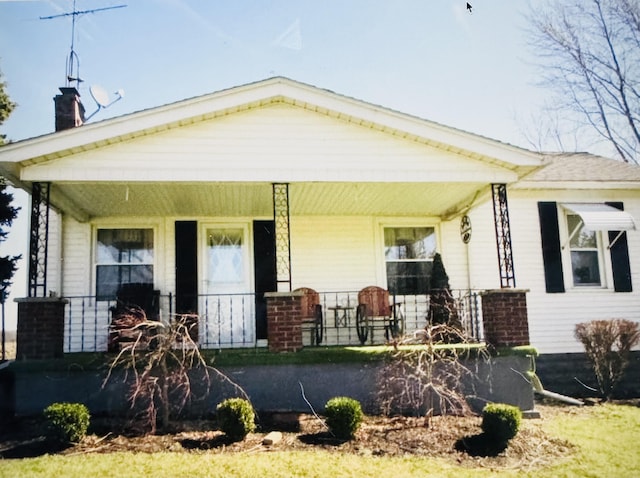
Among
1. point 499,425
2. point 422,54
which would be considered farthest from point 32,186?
point 499,425

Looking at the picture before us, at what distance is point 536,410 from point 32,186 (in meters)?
7.92

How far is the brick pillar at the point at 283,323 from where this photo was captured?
7312 mm

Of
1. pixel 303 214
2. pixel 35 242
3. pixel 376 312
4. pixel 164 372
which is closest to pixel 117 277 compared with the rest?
pixel 35 242

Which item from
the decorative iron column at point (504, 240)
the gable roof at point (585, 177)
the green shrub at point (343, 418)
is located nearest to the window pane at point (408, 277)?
the decorative iron column at point (504, 240)

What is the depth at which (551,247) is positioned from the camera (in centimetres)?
1037

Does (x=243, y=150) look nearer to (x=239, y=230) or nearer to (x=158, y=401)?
(x=239, y=230)

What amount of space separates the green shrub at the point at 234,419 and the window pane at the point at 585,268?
7.50m

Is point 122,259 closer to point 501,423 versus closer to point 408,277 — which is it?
point 408,277

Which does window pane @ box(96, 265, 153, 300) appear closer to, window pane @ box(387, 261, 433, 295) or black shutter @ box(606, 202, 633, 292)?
window pane @ box(387, 261, 433, 295)

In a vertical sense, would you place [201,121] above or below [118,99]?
below

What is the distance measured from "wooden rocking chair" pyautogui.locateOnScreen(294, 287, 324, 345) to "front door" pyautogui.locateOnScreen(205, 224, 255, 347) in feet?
3.59

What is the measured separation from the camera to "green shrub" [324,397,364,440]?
6109 millimetres

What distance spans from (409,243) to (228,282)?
11.6ft

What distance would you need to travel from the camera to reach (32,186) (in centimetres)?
757
